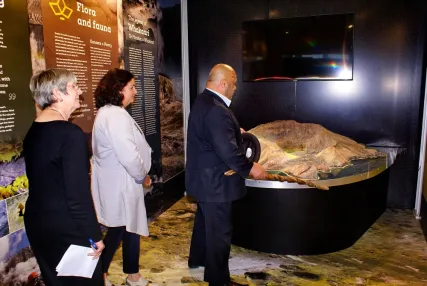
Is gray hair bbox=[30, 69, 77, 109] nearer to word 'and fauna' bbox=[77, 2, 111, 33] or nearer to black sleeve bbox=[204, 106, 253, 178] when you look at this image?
black sleeve bbox=[204, 106, 253, 178]

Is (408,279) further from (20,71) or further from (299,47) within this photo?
(20,71)

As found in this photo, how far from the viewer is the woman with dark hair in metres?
2.32

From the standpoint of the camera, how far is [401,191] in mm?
4543

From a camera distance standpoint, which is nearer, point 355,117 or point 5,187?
point 5,187

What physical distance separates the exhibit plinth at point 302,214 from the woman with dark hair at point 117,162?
1.11 m

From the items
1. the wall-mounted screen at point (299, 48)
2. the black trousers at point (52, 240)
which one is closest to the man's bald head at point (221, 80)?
the black trousers at point (52, 240)

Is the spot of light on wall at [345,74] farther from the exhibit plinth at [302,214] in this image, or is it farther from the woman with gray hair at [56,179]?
the woman with gray hair at [56,179]

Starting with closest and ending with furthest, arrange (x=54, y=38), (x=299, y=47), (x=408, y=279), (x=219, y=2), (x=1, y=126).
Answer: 1. (x=1, y=126)
2. (x=54, y=38)
3. (x=408, y=279)
4. (x=299, y=47)
5. (x=219, y=2)

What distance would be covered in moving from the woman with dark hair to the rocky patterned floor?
73 centimetres

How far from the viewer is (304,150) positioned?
369 centimetres

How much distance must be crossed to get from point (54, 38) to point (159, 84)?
171 cm

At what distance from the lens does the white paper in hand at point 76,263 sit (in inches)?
63.4

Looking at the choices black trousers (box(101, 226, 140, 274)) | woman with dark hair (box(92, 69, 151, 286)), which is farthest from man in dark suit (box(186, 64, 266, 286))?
black trousers (box(101, 226, 140, 274))

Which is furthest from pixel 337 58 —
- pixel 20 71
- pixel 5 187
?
pixel 5 187
